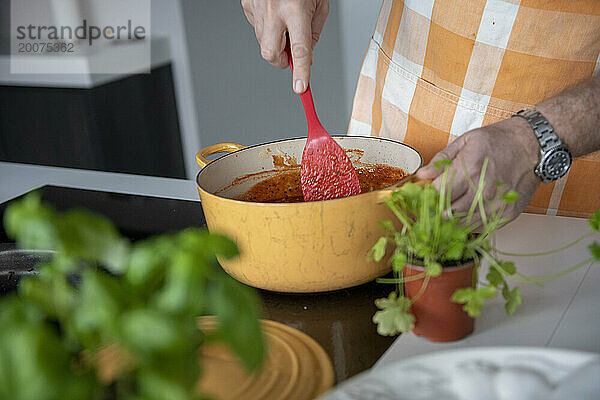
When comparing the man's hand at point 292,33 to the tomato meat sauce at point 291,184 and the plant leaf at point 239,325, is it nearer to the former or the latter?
the tomato meat sauce at point 291,184

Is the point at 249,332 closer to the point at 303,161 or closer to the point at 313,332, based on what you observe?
the point at 313,332

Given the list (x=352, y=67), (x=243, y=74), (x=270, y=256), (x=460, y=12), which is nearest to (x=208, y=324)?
(x=270, y=256)

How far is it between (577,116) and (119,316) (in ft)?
2.40

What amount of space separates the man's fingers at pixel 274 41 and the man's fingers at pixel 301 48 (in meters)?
0.02

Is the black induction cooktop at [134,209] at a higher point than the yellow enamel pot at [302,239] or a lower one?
lower

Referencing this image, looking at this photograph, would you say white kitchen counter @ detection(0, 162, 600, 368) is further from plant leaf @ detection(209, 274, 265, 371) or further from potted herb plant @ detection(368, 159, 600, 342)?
plant leaf @ detection(209, 274, 265, 371)

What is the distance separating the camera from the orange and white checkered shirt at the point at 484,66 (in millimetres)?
945

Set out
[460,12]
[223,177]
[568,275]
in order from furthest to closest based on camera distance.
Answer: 1. [460,12]
2. [223,177]
3. [568,275]

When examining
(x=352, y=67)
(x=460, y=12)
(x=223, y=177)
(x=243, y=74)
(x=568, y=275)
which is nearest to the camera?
(x=568, y=275)

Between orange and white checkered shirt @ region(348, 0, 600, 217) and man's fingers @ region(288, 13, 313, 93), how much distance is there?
293 mm

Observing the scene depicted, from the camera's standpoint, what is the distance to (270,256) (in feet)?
2.12

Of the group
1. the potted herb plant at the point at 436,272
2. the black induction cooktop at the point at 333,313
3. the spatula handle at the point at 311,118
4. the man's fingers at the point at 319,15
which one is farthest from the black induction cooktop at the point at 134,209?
the potted herb plant at the point at 436,272

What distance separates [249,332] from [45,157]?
10.2ft

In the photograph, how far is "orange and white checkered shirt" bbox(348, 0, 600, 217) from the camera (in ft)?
3.10
